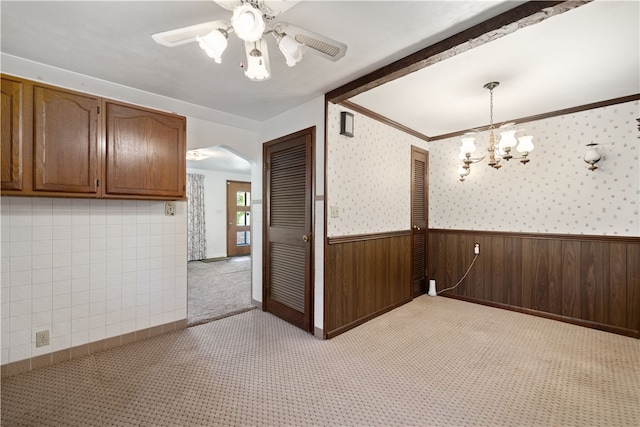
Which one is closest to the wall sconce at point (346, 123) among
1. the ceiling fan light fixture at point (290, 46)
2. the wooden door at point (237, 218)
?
the ceiling fan light fixture at point (290, 46)

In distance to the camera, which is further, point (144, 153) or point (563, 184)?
point (563, 184)

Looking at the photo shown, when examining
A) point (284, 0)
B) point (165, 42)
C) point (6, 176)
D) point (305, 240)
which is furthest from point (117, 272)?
point (284, 0)

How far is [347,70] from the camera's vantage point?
2.33 m

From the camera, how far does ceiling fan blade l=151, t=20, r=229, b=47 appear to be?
1.28 m

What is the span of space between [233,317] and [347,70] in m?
3.01

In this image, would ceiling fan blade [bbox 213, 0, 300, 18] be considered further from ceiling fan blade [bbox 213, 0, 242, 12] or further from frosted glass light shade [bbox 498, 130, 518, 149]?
frosted glass light shade [bbox 498, 130, 518, 149]

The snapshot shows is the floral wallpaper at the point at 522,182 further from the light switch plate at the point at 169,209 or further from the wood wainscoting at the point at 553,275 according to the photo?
the light switch plate at the point at 169,209

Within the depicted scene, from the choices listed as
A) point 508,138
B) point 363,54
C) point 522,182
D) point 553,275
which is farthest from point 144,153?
point 553,275

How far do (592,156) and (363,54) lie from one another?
9.32 ft

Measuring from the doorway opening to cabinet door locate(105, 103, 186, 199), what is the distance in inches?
72.2

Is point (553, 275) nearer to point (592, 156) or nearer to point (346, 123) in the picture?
point (592, 156)

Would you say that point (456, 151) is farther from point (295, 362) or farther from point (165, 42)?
point (165, 42)

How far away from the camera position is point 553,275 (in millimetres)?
3320

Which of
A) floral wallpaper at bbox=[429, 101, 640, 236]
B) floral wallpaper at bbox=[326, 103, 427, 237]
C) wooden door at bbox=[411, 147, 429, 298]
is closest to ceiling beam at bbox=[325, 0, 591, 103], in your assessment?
floral wallpaper at bbox=[326, 103, 427, 237]
